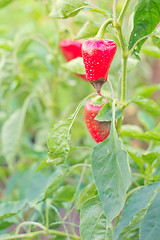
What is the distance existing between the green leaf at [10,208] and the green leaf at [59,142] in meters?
0.19

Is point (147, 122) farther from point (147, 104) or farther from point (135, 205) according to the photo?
point (135, 205)

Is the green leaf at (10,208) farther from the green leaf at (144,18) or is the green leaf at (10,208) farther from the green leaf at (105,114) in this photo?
the green leaf at (144,18)

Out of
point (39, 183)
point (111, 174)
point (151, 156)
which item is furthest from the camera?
point (39, 183)

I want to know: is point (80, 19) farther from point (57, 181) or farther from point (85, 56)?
point (57, 181)

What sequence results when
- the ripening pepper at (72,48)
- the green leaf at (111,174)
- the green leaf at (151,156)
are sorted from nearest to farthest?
the green leaf at (111,174) < the green leaf at (151,156) < the ripening pepper at (72,48)

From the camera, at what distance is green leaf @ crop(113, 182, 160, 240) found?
0.47 m

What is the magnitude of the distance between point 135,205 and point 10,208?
0.93ft

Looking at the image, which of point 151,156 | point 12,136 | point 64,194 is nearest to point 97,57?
point 151,156

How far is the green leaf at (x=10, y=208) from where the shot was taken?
61 centimetres

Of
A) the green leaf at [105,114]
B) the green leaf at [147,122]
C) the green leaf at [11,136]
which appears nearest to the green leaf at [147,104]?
the green leaf at [105,114]

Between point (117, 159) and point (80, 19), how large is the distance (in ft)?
1.12

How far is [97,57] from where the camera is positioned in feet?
1.50

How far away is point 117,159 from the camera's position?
459 millimetres

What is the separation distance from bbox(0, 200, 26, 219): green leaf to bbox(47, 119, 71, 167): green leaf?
0.62 ft
